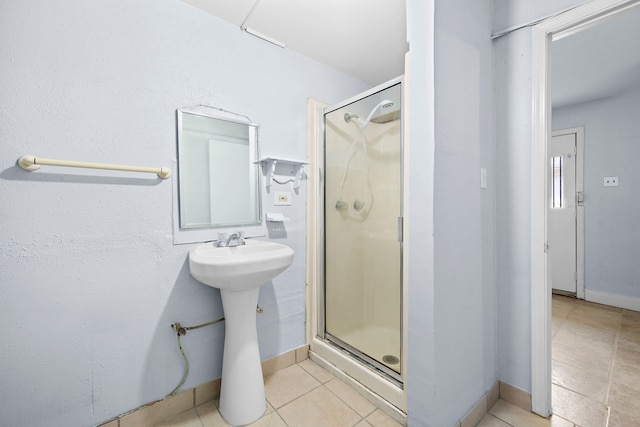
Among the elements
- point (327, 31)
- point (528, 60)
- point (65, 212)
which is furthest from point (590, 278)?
point (65, 212)

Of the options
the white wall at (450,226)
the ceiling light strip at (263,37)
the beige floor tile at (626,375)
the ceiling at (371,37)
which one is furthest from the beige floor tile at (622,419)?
the ceiling light strip at (263,37)

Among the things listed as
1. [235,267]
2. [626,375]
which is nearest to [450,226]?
[235,267]

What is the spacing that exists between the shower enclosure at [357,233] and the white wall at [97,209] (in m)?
0.73

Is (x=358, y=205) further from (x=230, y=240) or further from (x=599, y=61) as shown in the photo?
(x=599, y=61)

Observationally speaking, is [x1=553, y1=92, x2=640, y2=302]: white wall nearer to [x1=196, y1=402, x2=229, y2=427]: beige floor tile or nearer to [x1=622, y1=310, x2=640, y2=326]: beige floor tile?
[x1=622, y1=310, x2=640, y2=326]: beige floor tile

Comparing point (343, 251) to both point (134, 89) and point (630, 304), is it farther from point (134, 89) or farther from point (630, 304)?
point (630, 304)

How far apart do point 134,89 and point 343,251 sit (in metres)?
1.56

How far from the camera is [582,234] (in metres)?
3.01

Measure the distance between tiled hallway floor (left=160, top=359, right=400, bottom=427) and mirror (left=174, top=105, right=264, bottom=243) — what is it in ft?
3.02

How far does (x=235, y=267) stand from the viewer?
1.18m

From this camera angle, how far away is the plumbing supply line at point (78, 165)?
104 centimetres

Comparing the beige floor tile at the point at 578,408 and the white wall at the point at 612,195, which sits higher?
the white wall at the point at 612,195

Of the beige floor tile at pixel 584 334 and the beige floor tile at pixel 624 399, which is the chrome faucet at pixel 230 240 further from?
the beige floor tile at pixel 584 334

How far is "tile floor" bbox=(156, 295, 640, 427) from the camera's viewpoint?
1.35 meters
